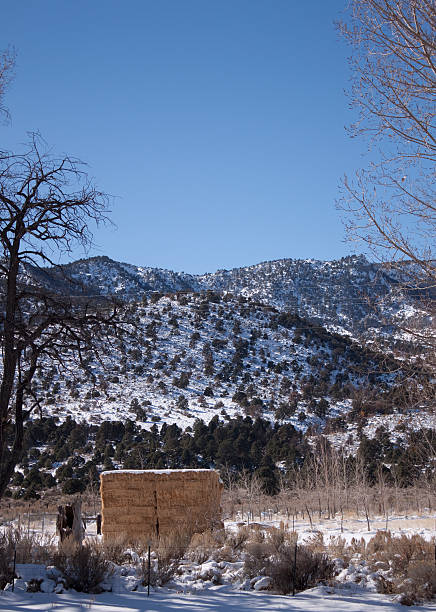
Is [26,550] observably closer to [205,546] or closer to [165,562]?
[165,562]

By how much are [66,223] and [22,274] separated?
3.34 feet

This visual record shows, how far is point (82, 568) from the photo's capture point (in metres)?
9.40

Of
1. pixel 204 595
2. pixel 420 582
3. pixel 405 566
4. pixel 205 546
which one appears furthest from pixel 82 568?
pixel 405 566

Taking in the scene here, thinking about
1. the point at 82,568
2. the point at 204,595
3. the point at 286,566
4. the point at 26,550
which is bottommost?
the point at 204,595

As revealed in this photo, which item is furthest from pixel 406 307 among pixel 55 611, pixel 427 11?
pixel 55 611

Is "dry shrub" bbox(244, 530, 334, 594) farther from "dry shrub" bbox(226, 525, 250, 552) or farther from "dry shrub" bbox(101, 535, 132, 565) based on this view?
"dry shrub" bbox(101, 535, 132, 565)

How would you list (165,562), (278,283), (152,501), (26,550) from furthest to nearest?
(278,283) < (152,501) < (165,562) < (26,550)

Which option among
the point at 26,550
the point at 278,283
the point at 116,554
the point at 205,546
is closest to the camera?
the point at 26,550

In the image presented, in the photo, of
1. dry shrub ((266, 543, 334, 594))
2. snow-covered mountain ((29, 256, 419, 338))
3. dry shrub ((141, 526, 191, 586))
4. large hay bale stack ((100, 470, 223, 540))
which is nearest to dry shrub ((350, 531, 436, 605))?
dry shrub ((266, 543, 334, 594))

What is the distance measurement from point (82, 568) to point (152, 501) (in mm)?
7111

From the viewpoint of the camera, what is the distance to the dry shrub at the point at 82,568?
926 cm

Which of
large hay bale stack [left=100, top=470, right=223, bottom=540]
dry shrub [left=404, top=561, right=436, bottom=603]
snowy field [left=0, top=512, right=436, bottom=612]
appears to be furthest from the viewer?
large hay bale stack [left=100, top=470, right=223, bottom=540]

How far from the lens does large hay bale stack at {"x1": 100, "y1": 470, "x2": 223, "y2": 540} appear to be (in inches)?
641

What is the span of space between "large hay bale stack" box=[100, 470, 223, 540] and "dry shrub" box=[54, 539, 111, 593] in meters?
6.32
